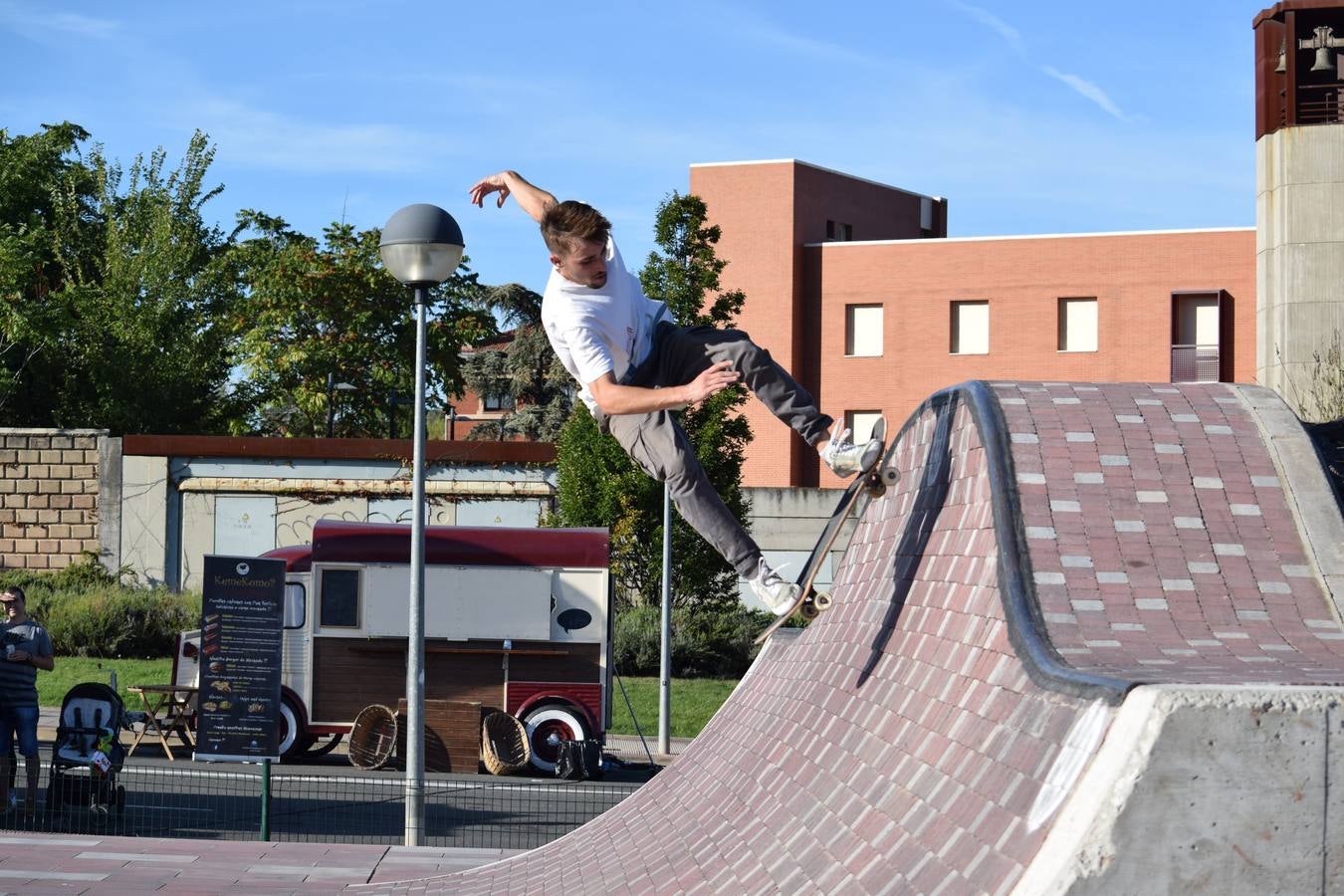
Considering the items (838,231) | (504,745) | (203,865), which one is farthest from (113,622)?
(838,231)

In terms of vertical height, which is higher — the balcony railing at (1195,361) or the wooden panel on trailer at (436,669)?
the balcony railing at (1195,361)

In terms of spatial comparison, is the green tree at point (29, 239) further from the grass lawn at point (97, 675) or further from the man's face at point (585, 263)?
the man's face at point (585, 263)

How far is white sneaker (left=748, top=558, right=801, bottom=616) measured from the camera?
6.46 meters

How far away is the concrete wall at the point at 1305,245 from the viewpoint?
20359mm

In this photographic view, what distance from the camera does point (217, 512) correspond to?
27656 mm

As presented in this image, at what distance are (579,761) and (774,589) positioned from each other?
35.2ft

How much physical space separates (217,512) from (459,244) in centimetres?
1853

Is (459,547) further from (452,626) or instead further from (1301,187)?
(1301,187)

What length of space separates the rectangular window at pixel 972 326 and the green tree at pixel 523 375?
41.3 ft

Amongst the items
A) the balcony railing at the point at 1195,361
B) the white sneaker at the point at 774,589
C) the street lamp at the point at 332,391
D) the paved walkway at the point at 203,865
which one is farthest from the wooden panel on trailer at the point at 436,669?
the balcony railing at the point at 1195,361

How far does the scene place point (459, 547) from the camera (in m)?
18.0

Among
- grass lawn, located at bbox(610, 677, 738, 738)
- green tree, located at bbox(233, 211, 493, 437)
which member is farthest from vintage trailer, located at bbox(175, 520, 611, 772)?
green tree, located at bbox(233, 211, 493, 437)

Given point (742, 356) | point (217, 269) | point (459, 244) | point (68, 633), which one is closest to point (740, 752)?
point (742, 356)

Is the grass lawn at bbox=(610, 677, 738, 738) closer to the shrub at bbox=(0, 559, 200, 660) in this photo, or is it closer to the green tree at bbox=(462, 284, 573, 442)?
the shrub at bbox=(0, 559, 200, 660)
